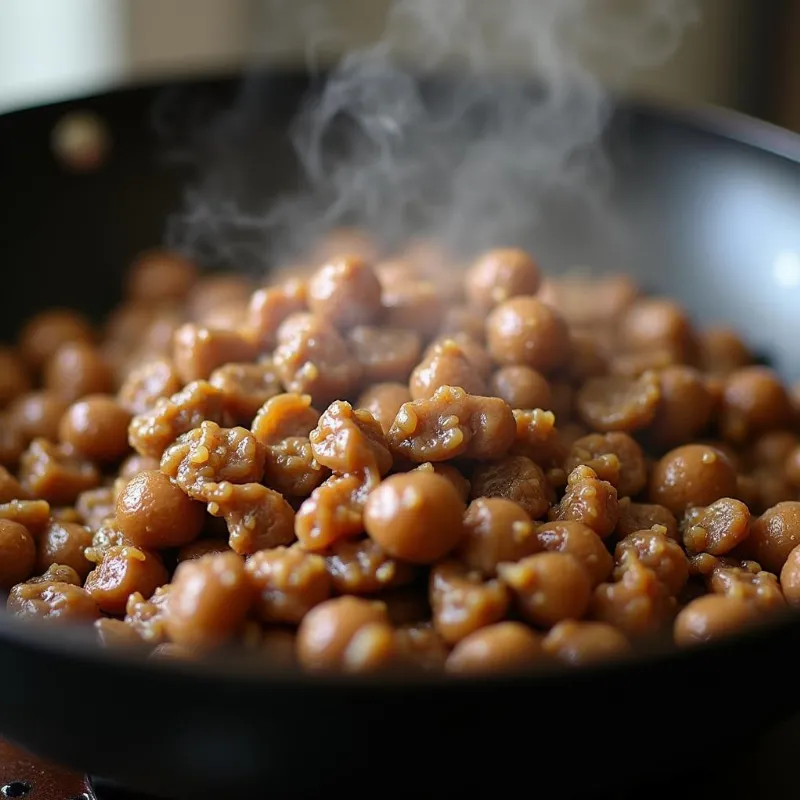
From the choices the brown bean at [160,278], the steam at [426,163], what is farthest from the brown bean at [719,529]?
the brown bean at [160,278]

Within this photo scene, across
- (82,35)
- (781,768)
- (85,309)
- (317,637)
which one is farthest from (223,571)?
(82,35)

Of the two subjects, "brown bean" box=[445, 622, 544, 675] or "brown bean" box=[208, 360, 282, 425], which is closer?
"brown bean" box=[445, 622, 544, 675]

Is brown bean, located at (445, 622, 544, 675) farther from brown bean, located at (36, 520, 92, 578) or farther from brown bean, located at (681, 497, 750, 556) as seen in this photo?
brown bean, located at (36, 520, 92, 578)

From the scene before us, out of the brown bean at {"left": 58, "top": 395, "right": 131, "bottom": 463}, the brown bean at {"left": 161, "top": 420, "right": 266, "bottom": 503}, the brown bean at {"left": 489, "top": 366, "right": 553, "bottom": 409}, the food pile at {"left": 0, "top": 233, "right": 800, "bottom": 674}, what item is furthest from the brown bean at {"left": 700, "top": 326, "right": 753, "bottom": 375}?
the brown bean at {"left": 58, "top": 395, "right": 131, "bottom": 463}

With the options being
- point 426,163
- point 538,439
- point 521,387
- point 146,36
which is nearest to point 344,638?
point 538,439

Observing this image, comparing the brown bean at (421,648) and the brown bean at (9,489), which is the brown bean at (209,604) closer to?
the brown bean at (421,648)
